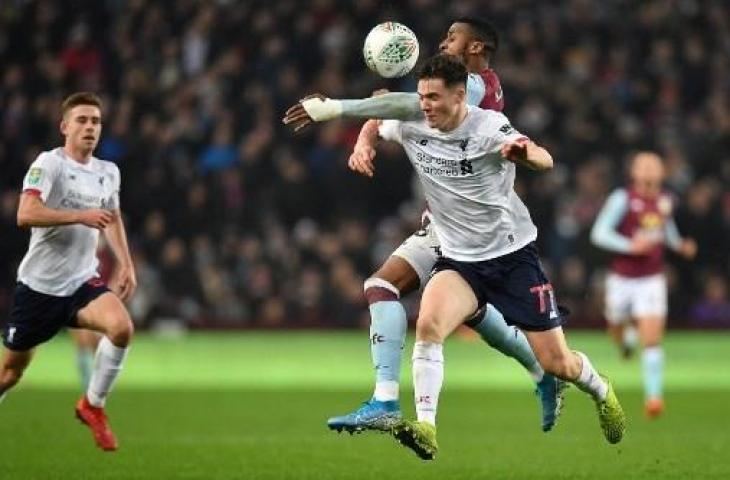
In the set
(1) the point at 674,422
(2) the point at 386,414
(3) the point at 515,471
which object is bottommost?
(1) the point at 674,422

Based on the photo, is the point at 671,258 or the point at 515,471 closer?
the point at 515,471

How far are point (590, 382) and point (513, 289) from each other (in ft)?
2.83

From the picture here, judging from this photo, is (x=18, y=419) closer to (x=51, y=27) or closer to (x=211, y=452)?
(x=211, y=452)

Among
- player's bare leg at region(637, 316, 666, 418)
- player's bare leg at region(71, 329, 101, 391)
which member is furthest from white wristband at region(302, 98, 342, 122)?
player's bare leg at region(71, 329, 101, 391)

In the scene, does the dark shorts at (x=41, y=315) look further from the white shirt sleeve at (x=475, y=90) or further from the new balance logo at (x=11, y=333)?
the white shirt sleeve at (x=475, y=90)

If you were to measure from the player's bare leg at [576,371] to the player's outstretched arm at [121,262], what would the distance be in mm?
3043

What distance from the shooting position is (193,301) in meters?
23.4

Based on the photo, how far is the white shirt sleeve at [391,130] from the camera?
9.43 m

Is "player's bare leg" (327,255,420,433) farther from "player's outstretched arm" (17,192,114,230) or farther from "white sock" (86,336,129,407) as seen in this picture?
"white sock" (86,336,129,407)

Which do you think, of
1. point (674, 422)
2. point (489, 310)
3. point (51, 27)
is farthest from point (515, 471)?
point (51, 27)

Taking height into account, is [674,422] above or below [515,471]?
below

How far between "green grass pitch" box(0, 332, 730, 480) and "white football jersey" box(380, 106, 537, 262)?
1.43 m

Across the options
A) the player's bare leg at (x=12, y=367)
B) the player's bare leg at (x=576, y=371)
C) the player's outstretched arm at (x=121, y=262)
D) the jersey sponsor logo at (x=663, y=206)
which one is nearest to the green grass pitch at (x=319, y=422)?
the player's bare leg at (x=576, y=371)

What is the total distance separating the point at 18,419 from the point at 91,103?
353 centimetres
